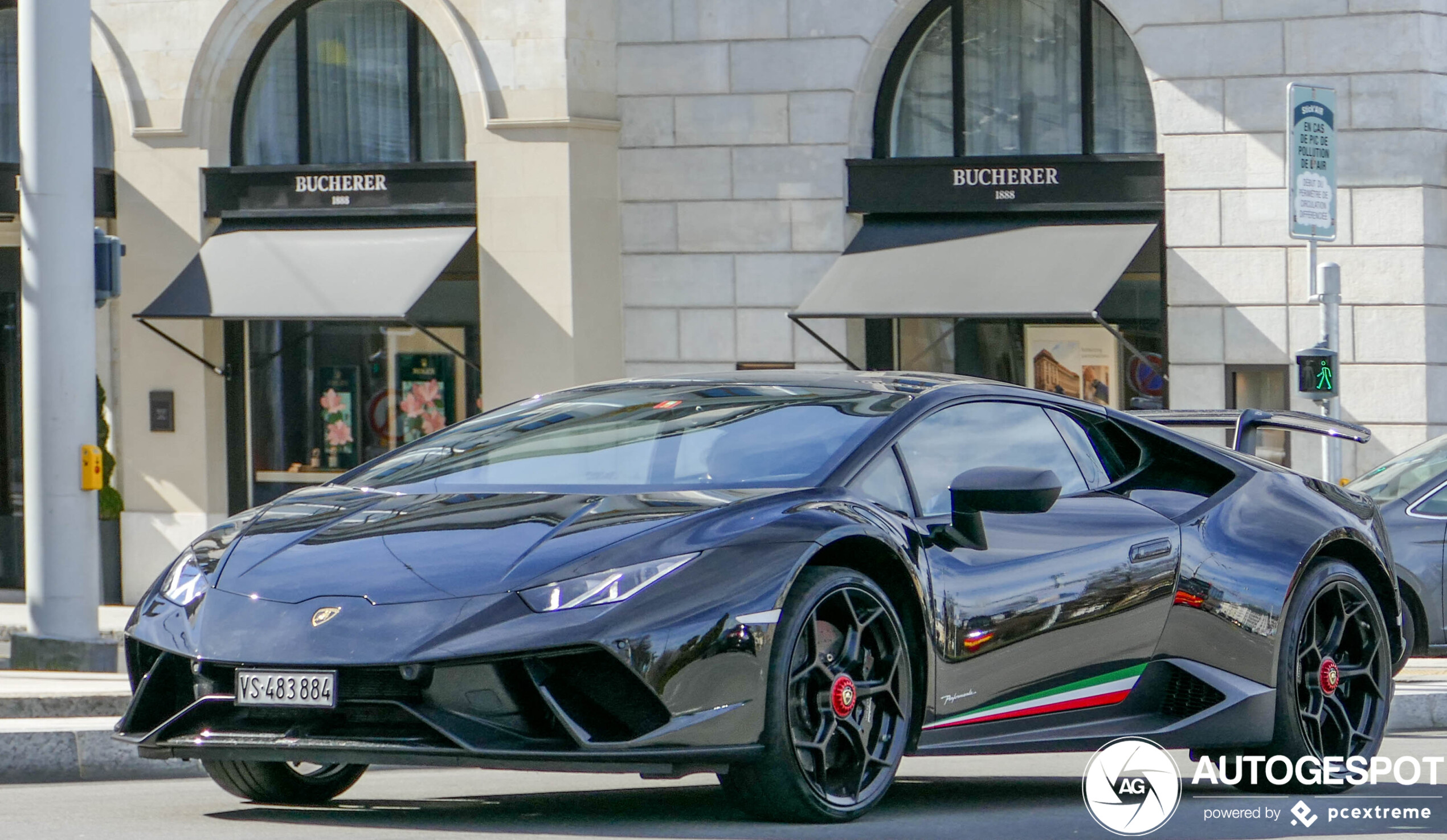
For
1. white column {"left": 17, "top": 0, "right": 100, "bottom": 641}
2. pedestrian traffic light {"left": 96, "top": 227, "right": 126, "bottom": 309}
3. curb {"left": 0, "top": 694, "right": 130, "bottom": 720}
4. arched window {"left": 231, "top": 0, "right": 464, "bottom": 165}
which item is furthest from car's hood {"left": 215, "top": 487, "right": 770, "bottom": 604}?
arched window {"left": 231, "top": 0, "right": 464, "bottom": 165}

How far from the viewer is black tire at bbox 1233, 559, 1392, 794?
6.67 m

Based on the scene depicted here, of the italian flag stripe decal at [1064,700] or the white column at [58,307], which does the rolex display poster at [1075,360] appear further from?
the italian flag stripe decal at [1064,700]

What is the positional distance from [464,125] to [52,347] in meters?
7.34

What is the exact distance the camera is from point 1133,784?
6.46m

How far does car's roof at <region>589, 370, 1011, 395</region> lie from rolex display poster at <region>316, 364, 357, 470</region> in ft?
40.5

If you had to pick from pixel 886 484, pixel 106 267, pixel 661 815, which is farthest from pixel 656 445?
pixel 106 267

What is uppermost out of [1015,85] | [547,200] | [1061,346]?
[1015,85]

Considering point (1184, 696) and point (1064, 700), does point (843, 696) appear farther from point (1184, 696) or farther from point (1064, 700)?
point (1184, 696)

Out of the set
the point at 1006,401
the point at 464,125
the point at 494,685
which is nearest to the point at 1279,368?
the point at 464,125

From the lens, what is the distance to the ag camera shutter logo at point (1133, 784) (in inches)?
236

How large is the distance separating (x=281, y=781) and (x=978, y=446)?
224cm

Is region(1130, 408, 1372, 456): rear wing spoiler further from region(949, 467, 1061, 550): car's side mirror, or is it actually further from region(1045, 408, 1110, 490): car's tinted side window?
region(949, 467, 1061, 550): car's side mirror

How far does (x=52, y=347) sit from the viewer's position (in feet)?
36.1

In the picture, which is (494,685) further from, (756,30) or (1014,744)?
(756,30)
